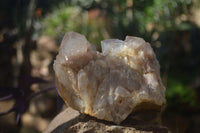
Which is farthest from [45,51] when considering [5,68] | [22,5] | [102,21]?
[22,5]

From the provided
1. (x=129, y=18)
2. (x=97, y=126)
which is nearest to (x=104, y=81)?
(x=97, y=126)

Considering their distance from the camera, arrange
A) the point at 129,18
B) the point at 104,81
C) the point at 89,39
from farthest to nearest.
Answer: the point at 89,39
the point at 129,18
the point at 104,81

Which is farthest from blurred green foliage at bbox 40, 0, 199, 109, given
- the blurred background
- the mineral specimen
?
the mineral specimen

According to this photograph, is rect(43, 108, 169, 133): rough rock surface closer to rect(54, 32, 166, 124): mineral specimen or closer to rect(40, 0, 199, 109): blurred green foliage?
rect(54, 32, 166, 124): mineral specimen

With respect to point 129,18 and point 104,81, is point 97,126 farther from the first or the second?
point 129,18

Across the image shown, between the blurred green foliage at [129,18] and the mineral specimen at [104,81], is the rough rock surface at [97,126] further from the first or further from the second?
the blurred green foliage at [129,18]

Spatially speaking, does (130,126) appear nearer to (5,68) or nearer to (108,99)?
(108,99)

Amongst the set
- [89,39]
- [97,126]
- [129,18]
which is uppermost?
[129,18]
